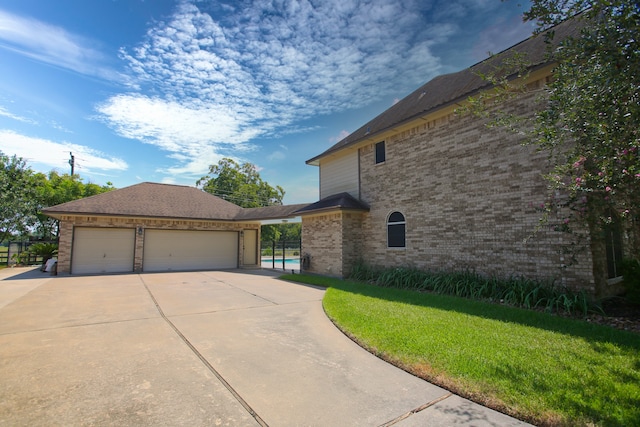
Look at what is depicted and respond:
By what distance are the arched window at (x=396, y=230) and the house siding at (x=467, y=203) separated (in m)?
0.23

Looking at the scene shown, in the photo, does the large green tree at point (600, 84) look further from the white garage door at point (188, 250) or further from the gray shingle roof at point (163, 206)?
the white garage door at point (188, 250)

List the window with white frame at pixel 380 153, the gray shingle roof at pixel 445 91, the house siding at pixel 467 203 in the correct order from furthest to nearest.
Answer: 1. the window with white frame at pixel 380 153
2. the gray shingle roof at pixel 445 91
3. the house siding at pixel 467 203

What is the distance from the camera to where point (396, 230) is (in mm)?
12359

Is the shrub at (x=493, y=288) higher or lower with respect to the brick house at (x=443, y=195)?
lower

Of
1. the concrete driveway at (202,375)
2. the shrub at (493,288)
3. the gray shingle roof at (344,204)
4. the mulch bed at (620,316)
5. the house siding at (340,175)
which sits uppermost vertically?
the house siding at (340,175)

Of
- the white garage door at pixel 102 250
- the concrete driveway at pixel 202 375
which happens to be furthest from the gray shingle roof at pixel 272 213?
the concrete driveway at pixel 202 375

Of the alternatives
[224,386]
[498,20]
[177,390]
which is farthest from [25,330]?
[498,20]

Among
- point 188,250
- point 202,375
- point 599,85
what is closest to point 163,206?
point 188,250

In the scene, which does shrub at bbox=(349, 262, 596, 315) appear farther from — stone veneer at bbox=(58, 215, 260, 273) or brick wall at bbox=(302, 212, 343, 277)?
stone veneer at bbox=(58, 215, 260, 273)

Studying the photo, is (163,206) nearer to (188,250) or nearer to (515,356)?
(188,250)

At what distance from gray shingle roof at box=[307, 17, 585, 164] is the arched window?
3.57 meters

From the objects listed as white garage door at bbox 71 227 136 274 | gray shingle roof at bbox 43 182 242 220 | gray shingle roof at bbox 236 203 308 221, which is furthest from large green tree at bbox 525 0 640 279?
white garage door at bbox 71 227 136 274

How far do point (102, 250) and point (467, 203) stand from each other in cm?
1777

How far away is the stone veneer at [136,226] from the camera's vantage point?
1540 centimetres
